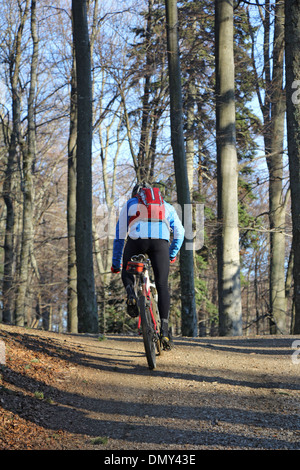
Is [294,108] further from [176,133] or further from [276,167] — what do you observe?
[276,167]

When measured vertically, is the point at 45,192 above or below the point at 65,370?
above

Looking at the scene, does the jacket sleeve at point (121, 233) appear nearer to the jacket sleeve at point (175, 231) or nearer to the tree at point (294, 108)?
the jacket sleeve at point (175, 231)

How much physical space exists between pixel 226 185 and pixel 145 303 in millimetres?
6892

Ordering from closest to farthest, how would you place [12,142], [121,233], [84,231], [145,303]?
[145,303] → [121,233] → [84,231] → [12,142]

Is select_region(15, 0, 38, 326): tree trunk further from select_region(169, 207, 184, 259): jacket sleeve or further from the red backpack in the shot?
the red backpack

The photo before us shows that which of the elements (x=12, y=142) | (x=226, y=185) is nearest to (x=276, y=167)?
(x=226, y=185)

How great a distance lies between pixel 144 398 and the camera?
201 inches

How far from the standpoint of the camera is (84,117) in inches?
449

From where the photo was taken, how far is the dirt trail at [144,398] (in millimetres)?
3912

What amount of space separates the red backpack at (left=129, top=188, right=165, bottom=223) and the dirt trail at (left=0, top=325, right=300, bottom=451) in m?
1.73

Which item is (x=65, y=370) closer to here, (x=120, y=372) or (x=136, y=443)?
(x=120, y=372)

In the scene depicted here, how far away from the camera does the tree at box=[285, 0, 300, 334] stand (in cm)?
823
